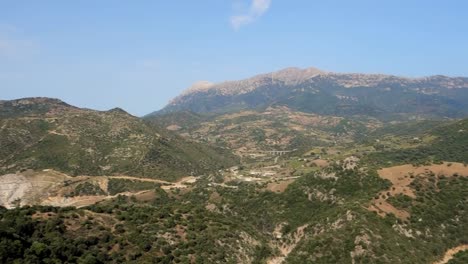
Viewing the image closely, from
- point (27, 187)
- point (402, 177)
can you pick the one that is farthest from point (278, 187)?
point (27, 187)

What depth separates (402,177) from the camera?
11700 cm

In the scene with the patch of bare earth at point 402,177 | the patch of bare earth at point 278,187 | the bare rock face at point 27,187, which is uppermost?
the bare rock face at point 27,187

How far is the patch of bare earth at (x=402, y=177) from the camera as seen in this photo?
102m

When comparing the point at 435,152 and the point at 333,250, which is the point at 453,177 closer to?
the point at 333,250

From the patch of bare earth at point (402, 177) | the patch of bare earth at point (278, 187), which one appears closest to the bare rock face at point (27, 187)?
the patch of bare earth at point (278, 187)

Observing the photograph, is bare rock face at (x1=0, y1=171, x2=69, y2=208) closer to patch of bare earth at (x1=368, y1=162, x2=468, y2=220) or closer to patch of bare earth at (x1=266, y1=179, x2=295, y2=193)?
patch of bare earth at (x1=266, y1=179, x2=295, y2=193)

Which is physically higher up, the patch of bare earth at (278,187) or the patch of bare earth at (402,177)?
the patch of bare earth at (402,177)

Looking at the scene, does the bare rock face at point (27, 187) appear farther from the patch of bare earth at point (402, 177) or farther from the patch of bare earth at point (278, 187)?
the patch of bare earth at point (402, 177)

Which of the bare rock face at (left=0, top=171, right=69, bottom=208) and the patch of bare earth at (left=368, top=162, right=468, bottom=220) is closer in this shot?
the patch of bare earth at (left=368, top=162, right=468, bottom=220)

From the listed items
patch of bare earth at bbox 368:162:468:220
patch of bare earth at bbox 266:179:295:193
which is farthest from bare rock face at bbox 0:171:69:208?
patch of bare earth at bbox 368:162:468:220

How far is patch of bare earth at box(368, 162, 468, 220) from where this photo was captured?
101688mm

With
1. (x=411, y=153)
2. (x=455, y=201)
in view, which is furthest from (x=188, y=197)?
(x=411, y=153)

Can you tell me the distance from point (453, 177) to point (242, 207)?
2338 inches

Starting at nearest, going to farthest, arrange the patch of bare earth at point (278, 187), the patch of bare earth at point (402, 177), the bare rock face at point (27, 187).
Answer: the patch of bare earth at point (402, 177) → the patch of bare earth at point (278, 187) → the bare rock face at point (27, 187)
